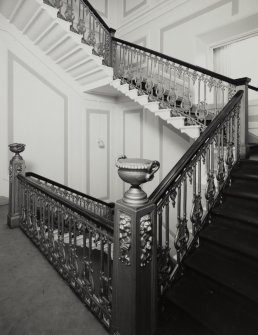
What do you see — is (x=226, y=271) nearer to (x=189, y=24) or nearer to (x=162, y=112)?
(x=162, y=112)

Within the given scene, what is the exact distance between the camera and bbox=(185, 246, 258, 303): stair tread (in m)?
1.64

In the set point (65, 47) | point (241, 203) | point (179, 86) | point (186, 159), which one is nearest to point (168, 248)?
point (186, 159)

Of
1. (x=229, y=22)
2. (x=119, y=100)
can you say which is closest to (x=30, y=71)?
(x=119, y=100)

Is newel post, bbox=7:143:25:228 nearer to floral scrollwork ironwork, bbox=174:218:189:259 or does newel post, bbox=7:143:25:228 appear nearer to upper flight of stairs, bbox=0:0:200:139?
upper flight of stairs, bbox=0:0:200:139

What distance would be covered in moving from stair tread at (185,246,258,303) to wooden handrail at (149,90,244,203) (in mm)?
734

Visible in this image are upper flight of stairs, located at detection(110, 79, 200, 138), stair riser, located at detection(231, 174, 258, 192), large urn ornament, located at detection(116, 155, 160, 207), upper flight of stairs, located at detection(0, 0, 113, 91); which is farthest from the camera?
upper flight of stairs, located at detection(0, 0, 113, 91)

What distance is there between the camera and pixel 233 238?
6.64 ft

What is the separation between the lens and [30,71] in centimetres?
523

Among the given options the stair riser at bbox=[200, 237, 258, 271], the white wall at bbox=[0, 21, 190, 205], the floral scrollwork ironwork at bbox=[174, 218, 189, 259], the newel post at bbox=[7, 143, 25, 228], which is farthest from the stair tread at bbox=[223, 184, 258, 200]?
the white wall at bbox=[0, 21, 190, 205]

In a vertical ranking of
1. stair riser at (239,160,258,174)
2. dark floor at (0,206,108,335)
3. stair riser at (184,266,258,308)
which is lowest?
dark floor at (0,206,108,335)

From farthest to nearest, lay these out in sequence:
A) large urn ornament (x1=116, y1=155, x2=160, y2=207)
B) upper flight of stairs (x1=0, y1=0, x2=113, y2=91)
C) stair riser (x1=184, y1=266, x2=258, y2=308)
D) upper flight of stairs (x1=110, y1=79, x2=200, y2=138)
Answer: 1. upper flight of stairs (x1=0, y1=0, x2=113, y2=91)
2. upper flight of stairs (x1=110, y1=79, x2=200, y2=138)
3. stair riser (x1=184, y1=266, x2=258, y2=308)
4. large urn ornament (x1=116, y1=155, x2=160, y2=207)

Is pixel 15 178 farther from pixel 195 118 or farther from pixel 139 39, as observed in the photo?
pixel 139 39

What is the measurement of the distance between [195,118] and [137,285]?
126 inches

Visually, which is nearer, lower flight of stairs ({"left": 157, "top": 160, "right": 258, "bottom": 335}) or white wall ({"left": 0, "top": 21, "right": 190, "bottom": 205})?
lower flight of stairs ({"left": 157, "top": 160, "right": 258, "bottom": 335})
